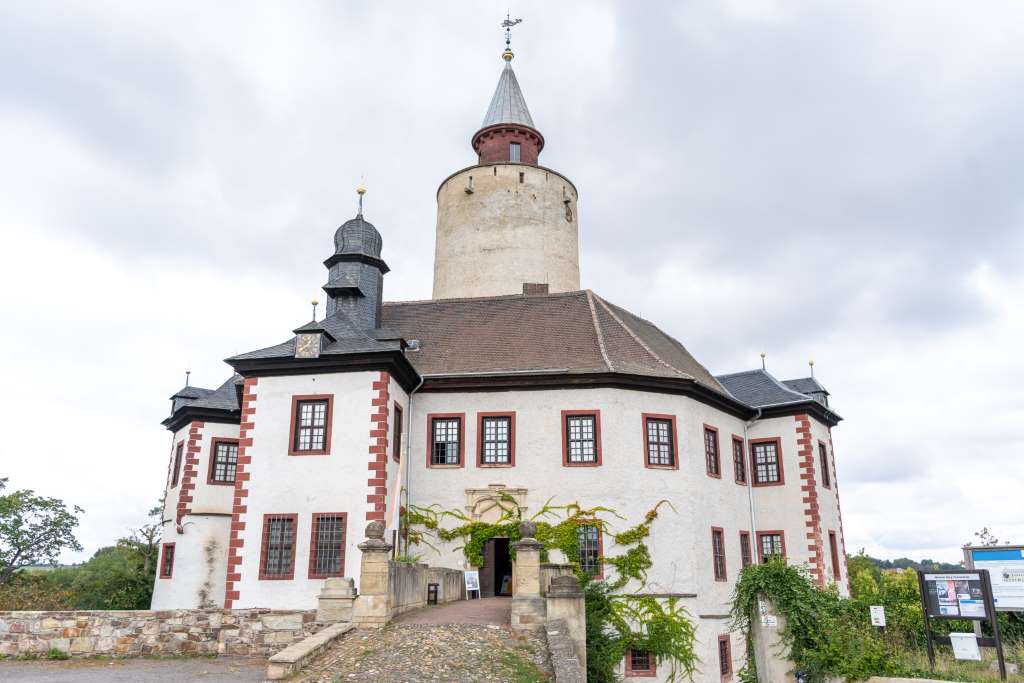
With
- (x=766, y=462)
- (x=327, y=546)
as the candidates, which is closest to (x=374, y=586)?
(x=327, y=546)

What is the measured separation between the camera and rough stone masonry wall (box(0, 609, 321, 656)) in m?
15.5

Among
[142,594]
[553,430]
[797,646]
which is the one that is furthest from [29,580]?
[797,646]

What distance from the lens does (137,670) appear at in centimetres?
1385

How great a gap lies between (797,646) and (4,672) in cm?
1386

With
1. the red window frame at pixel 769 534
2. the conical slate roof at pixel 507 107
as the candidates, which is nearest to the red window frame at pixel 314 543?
the red window frame at pixel 769 534

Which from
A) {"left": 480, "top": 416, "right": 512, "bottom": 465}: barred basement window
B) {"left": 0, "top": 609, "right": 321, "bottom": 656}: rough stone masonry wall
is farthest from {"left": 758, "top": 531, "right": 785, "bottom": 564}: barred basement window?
{"left": 0, "top": 609, "right": 321, "bottom": 656}: rough stone masonry wall

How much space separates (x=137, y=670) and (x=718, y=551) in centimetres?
1484

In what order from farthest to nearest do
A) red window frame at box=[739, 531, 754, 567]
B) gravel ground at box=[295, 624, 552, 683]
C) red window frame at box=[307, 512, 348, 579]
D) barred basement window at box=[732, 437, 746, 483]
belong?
Answer: 1. barred basement window at box=[732, 437, 746, 483]
2. red window frame at box=[739, 531, 754, 567]
3. red window frame at box=[307, 512, 348, 579]
4. gravel ground at box=[295, 624, 552, 683]

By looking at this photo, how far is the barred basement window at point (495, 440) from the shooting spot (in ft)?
71.7

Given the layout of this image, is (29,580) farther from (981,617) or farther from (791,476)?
(981,617)

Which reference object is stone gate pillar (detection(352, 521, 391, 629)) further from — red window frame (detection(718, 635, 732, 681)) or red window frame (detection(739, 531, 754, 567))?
red window frame (detection(739, 531, 754, 567))

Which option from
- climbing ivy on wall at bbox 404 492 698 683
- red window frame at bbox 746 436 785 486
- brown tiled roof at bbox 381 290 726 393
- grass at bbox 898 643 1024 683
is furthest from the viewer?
red window frame at bbox 746 436 785 486

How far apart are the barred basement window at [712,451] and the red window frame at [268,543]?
11357 mm

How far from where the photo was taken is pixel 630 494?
21.0 meters
